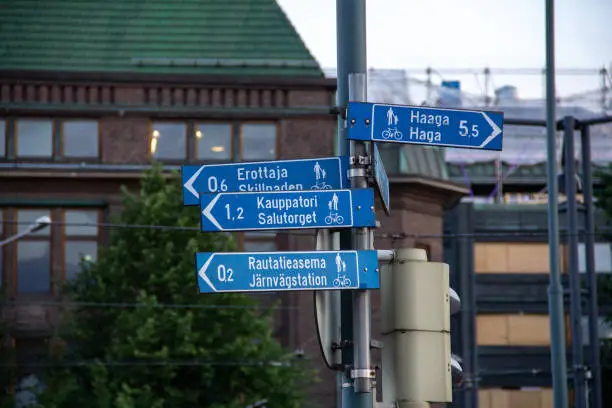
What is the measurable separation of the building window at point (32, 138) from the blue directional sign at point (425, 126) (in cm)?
2768

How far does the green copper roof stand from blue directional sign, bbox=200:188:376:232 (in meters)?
27.8

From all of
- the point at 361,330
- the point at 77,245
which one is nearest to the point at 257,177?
the point at 361,330

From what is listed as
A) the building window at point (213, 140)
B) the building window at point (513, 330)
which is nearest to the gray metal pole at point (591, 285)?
the building window at point (213, 140)

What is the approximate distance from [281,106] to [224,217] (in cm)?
2759

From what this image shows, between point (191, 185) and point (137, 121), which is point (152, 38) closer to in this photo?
point (137, 121)

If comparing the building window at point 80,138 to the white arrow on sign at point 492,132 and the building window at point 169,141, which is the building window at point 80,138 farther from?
the white arrow on sign at point 492,132

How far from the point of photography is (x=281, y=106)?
35.9 meters

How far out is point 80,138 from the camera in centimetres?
3566

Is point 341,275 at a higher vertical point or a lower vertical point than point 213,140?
lower

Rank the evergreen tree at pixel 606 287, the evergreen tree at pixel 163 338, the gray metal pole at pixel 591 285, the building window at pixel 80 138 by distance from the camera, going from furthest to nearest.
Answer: the evergreen tree at pixel 606 287, the building window at pixel 80 138, the evergreen tree at pixel 163 338, the gray metal pole at pixel 591 285

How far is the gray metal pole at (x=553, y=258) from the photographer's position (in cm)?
2066

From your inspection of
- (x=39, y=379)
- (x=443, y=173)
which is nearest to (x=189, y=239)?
(x=39, y=379)

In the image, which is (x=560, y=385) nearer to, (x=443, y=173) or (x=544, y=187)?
(x=443, y=173)

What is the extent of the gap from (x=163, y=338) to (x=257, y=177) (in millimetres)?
19332
